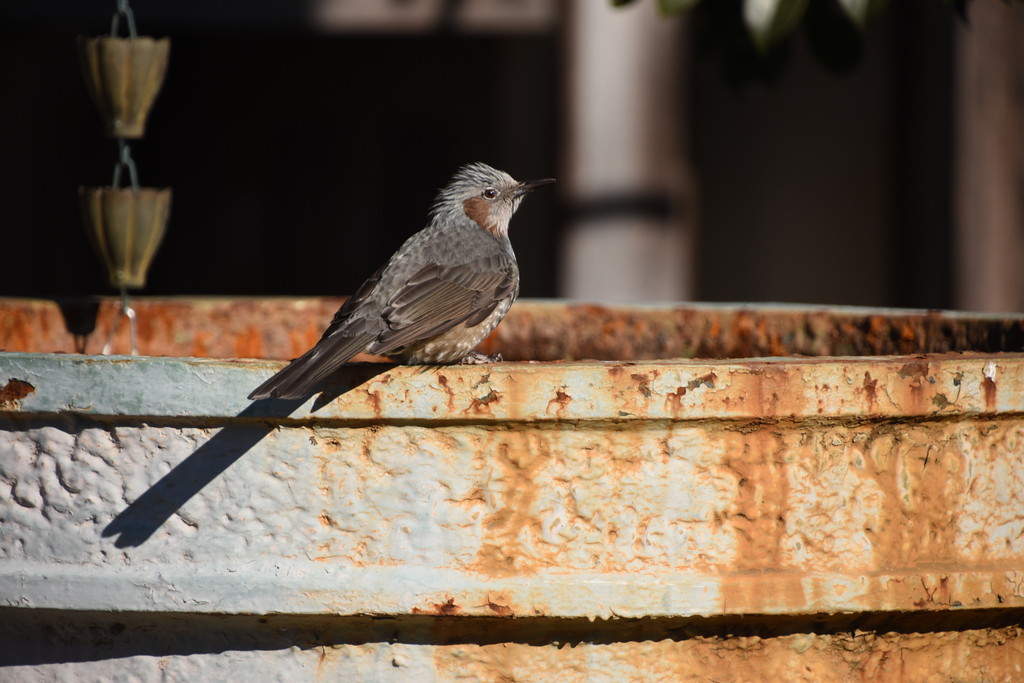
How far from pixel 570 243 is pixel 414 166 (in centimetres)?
345

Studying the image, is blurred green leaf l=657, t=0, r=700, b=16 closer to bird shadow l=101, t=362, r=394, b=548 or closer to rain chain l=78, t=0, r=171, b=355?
rain chain l=78, t=0, r=171, b=355

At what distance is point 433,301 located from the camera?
2947 millimetres

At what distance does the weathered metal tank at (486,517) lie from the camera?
2004 mm

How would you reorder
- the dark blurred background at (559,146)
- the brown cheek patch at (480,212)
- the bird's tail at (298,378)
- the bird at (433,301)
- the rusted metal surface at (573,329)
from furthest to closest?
the dark blurred background at (559,146), the brown cheek patch at (480,212), the rusted metal surface at (573,329), the bird at (433,301), the bird's tail at (298,378)

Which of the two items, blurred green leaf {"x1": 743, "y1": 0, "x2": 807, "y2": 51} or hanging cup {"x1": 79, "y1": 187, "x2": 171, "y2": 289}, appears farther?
hanging cup {"x1": 79, "y1": 187, "x2": 171, "y2": 289}

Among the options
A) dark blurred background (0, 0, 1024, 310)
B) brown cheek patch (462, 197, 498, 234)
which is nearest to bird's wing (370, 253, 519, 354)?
brown cheek patch (462, 197, 498, 234)

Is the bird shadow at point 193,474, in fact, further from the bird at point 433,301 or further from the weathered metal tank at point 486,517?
the bird at point 433,301

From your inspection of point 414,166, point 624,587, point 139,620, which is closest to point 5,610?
point 139,620

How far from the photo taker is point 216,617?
202cm

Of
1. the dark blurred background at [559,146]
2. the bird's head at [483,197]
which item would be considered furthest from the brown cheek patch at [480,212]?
the dark blurred background at [559,146]

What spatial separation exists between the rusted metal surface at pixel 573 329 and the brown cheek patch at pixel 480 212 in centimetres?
36

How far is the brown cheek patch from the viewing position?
3865mm

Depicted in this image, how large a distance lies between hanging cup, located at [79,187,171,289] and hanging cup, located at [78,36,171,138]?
0.16 m

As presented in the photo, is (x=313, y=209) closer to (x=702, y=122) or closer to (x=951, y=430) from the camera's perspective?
(x=702, y=122)
